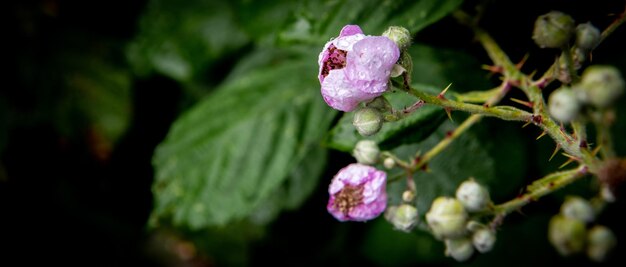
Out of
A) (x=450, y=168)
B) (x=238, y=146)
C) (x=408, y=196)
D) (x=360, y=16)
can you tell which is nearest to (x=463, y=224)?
(x=408, y=196)

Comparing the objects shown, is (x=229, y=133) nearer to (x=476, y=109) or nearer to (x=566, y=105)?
(x=476, y=109)

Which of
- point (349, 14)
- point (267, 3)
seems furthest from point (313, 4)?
point (267, 3)

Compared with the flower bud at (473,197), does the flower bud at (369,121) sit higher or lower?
higher

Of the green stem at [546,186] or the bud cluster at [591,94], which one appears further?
the green stem at [546,186]

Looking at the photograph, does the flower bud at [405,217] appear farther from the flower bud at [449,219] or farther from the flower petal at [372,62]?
the flower petal at [372,62]

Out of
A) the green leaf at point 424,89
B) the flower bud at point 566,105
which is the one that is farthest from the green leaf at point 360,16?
the flower bud at point 566,105

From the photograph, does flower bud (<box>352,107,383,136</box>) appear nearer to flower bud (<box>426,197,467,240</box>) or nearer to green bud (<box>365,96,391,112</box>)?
green bud (<box>365,96,391,112</box>)

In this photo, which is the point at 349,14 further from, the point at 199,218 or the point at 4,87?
the point at 4,87

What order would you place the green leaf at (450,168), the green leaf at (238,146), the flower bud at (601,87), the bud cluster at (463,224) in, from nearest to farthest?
1. the flower bud at (601,87)
2. the bud cluster at (463,224)
3. the green leaf at (450,168)
4. the green leaf at (238,146)
